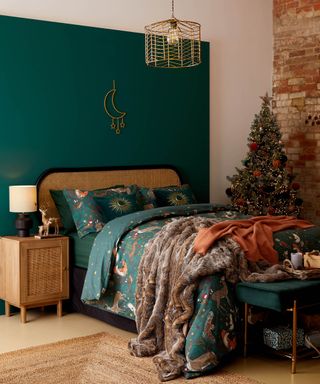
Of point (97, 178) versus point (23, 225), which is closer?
point (23, 225)

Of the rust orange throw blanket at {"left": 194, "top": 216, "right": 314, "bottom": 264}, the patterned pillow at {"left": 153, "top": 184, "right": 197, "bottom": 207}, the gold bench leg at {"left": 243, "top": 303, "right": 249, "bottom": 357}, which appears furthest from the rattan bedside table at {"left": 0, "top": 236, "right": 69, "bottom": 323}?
the gold bench leg at {"left": 243, "top": 303, "right": 249, "bottom": 357}

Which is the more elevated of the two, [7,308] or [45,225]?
[45,225]

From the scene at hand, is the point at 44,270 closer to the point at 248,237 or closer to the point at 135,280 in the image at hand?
the point at 135,280

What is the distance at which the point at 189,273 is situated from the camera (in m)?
4.64

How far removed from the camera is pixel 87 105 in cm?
681

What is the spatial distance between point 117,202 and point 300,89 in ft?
9.76

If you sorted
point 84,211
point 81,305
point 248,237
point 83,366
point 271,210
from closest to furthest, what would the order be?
point 83,366 → point 248,237 → point 81,305 → point 84,211 → point 271,210

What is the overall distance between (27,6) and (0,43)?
45cm

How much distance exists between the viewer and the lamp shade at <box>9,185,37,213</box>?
5984mm

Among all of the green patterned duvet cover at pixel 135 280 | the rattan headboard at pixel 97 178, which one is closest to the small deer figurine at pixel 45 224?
the rattan headboard at pixel 97 178

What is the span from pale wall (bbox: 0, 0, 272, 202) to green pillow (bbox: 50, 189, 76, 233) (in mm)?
1995

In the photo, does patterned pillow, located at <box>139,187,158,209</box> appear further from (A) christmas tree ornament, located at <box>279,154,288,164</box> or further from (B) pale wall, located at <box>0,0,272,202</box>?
(A) christmas tree ornament, located at <box>279,154,288,164</box>

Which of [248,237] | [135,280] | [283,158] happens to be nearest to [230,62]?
[283,158]

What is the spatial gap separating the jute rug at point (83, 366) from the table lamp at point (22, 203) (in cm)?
125
